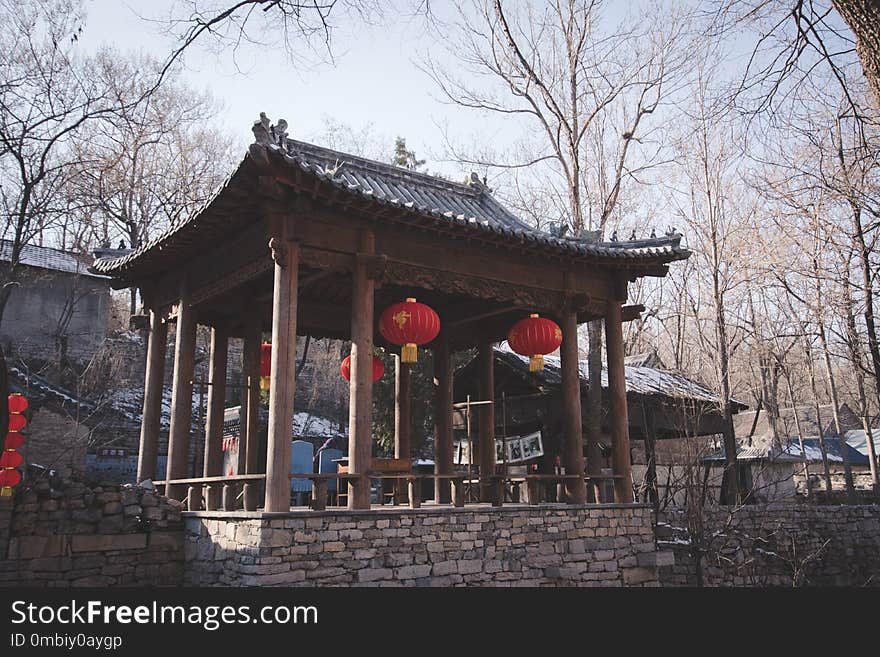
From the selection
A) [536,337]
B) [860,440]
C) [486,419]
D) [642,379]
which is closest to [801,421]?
[860,440]

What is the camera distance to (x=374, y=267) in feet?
26.3

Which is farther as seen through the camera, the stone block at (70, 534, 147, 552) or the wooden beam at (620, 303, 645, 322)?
the wooden beam at (620, 303, 645, 322)

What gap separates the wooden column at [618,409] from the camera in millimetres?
9594

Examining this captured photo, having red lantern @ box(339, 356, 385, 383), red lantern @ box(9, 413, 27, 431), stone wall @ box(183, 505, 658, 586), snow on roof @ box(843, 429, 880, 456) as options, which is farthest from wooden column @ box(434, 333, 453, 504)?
snow on roof @ box(843, 429, 880, 456)

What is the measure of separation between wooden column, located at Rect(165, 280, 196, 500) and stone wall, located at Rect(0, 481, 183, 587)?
100 cm

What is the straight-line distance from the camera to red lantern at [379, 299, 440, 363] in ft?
27.3

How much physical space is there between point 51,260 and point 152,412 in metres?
15.5

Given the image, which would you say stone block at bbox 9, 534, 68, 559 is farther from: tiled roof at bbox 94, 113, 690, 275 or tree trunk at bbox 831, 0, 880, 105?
tree trunk at bbox 831, 0, 880, 105

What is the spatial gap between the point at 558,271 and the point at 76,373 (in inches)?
615

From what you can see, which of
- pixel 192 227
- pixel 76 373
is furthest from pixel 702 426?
pixel 76 373

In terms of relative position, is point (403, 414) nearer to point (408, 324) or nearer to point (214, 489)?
point (408, 324)

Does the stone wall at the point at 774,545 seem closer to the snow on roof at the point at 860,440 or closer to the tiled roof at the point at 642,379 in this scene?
the tiled roof at the point at 642,379

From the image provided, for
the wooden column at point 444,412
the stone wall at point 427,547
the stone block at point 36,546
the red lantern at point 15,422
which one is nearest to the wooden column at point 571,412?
the stone wall at point 427,547

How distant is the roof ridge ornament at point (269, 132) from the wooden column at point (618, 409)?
519 centimetres
